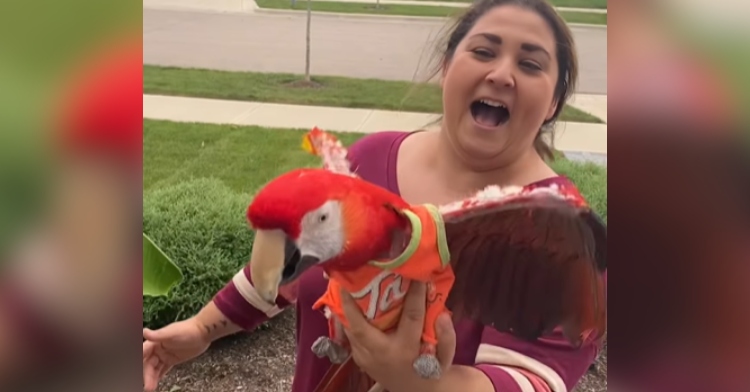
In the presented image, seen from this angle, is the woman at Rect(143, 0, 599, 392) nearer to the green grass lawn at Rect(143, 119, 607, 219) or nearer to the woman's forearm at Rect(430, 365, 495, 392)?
the woman's forearm at Rect(430, 365, 495, 392)

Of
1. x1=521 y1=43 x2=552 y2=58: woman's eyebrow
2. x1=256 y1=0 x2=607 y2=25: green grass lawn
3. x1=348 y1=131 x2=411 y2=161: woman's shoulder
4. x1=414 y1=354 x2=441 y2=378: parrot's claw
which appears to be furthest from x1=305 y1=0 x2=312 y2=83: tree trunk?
x1=414 y1=354 x2=441 y2=378: parrot's claw

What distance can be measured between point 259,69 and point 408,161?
31 centimetres

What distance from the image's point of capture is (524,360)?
525mm

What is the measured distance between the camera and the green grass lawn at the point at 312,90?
58 centimetres

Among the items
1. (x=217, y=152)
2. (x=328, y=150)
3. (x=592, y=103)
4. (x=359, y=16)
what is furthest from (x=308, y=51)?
(x=217, y=152)

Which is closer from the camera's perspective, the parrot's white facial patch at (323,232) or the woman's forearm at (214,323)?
the parrot's white facial patch at (323,232)

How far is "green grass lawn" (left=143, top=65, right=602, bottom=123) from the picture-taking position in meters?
0.58

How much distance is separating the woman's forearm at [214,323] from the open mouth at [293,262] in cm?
Result: 23

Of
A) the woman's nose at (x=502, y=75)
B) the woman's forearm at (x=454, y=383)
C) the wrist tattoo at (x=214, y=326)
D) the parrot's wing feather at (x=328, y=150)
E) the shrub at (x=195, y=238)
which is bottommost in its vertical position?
the shrub at (x=195, y=238)

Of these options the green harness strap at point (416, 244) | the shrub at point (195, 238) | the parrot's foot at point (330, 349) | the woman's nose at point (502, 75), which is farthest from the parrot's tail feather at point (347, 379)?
the shrub at point (195, 238)

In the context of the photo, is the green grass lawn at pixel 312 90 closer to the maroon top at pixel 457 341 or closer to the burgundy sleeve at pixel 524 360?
the maroon top at pixel 457 341

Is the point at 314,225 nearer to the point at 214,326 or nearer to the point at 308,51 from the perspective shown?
the point at 214,326

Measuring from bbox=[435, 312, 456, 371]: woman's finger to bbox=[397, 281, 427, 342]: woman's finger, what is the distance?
13 mm

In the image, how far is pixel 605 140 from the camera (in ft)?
1.56
